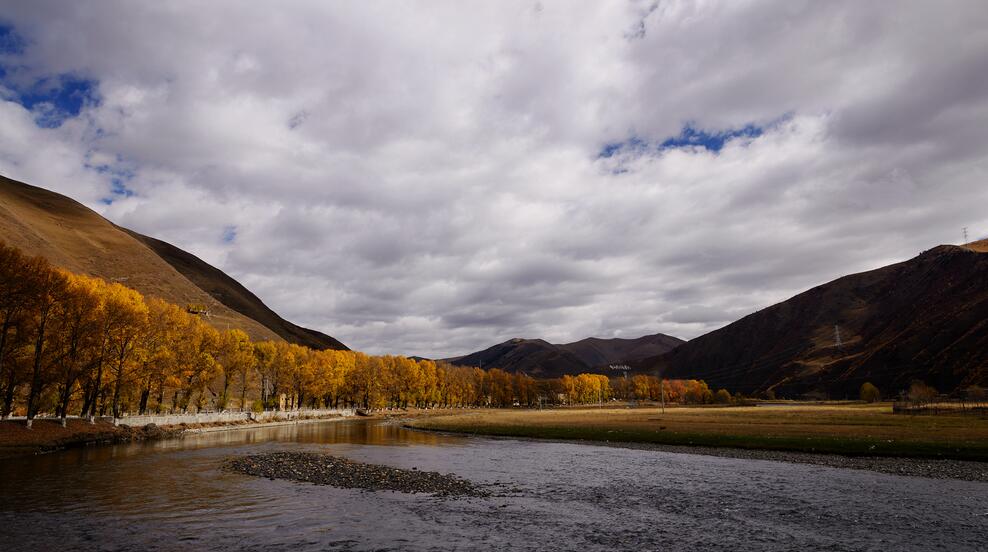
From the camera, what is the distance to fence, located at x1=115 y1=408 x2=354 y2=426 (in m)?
81.1

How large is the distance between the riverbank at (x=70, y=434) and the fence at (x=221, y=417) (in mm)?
1253

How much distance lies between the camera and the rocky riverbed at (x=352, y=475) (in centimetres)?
3672

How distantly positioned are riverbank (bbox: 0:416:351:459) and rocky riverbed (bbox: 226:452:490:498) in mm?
21031

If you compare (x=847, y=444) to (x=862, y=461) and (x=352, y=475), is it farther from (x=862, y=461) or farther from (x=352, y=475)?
(x=352, y=475)

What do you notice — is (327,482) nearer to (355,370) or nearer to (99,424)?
(99,424)

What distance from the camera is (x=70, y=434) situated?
201 ft

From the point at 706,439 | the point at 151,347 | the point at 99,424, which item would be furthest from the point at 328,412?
the point at 706,439

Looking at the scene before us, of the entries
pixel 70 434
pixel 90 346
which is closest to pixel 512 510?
pixel 70 434

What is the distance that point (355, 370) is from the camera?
559 ft

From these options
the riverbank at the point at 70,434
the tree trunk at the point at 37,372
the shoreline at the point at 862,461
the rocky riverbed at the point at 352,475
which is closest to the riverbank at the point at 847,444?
the shoreline at the point at 862,461

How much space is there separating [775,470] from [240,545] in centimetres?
3991

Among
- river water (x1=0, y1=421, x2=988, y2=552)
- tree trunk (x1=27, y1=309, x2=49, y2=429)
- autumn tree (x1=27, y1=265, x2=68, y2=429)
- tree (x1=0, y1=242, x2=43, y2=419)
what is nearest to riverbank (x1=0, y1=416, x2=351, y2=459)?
tree trunk (x1=27, y1=309, x2=49, y2=429)

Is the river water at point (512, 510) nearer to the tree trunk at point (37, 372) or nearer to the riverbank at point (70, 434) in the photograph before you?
the riverbank at point (70, 434)

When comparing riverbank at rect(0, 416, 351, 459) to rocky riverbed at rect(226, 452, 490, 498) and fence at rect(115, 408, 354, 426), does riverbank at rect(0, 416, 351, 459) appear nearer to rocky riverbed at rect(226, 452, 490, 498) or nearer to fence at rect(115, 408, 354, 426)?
fence at rect(115, 408, 354, 426)
